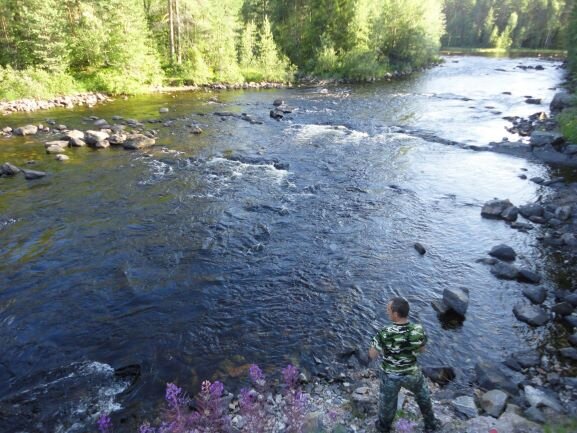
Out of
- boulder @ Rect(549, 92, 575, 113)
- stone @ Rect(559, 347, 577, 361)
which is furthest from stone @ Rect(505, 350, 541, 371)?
boulder @ Rect(549, 92, 575, 113)

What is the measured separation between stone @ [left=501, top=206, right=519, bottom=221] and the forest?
40.2 metres

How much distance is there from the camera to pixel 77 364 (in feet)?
30.5

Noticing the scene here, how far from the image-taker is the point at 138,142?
2648cm

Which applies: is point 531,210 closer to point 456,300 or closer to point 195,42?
point 456,300

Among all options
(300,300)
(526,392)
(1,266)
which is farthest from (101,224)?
(526,392)

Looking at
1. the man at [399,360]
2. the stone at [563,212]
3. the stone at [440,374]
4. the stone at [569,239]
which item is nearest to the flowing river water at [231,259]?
the stone at [440,374]

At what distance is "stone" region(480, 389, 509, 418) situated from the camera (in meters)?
7.66

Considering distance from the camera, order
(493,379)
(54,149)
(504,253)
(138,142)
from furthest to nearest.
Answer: (138,142) → (54,149) → (504,253) → (493,379)

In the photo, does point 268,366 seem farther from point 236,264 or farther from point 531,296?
point 531,296

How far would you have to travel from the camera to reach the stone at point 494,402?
25.1 feet

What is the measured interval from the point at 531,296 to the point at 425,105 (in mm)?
32767

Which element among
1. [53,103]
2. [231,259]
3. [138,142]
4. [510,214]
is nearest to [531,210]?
[510,214]

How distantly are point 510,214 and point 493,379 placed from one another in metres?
10.7

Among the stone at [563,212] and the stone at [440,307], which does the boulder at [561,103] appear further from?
the stone at [440,307]
